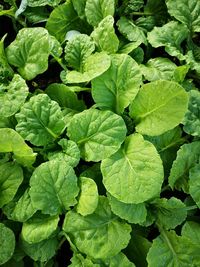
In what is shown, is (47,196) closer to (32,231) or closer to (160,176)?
(32,231)

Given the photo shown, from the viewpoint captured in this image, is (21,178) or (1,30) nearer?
(21,178)

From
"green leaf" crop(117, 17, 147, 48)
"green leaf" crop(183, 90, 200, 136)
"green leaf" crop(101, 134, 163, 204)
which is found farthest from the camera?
"green leaf" crop(117, 17, 147, 48)

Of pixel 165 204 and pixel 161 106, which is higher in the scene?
pixel 161 106

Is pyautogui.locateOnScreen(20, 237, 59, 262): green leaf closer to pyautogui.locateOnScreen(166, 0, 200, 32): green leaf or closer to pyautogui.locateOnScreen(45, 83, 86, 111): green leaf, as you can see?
pyautogui.locateOnScreen(45, 83, 86, 111): green leaf

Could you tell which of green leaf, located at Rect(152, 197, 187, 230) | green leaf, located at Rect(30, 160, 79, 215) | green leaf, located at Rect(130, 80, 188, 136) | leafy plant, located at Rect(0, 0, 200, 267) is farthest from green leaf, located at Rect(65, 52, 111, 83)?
green leaf, located at Rect(152, 197, 187, 230)

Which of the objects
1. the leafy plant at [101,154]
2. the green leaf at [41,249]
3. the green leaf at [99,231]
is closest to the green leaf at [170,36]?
the leafy plant at [101,154]

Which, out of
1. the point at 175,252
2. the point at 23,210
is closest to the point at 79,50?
the point at 23,210

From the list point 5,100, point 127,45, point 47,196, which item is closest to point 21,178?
point 47,196
